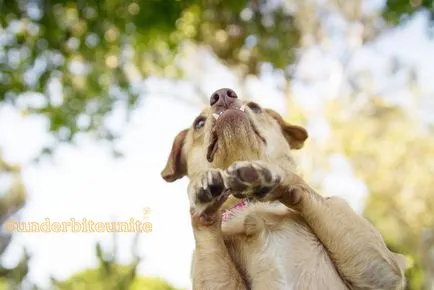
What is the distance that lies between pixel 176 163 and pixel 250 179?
1.48 metres

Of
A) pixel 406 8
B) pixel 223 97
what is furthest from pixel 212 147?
pixel 406 8

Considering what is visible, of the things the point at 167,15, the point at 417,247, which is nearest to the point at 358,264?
the point at 167,15

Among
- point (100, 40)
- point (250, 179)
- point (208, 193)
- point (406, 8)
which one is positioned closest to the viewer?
point (250, 179)

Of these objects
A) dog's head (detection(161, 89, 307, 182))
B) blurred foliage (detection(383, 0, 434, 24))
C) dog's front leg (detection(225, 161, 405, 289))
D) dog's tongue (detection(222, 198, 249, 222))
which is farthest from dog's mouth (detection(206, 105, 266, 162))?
blurred foliage (detection(383, 0, 434, 24))

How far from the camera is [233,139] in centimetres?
354

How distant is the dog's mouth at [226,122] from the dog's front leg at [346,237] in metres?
0.59

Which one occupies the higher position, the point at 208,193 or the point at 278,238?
the point at 208,193

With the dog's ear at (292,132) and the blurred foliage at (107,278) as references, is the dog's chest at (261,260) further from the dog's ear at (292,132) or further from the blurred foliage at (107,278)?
the blurred foliage at (107,278)

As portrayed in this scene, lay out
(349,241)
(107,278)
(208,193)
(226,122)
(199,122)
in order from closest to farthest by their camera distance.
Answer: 1. (208,193)
2. (349,241)
3. (226,122)
4. (199,122)
5. (107,278)

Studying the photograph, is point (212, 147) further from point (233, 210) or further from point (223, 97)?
point (233, 210)

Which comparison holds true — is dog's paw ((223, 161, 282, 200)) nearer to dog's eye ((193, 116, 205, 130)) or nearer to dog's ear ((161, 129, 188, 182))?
dog's eye ((193, 116, 205, 130))

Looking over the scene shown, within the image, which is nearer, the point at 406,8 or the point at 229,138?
the point at 229,138

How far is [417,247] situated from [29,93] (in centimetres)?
1441

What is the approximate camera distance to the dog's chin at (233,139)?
11.6 feet
